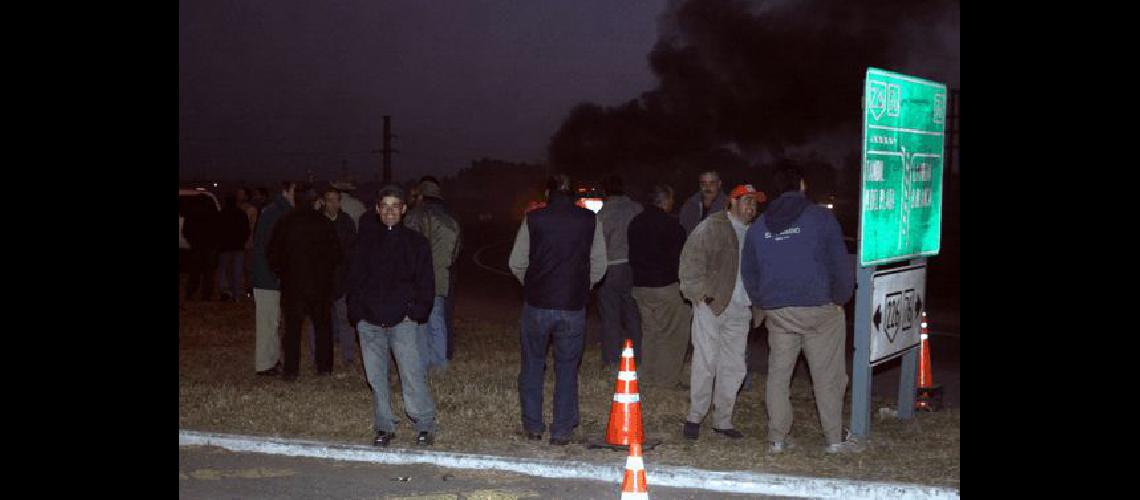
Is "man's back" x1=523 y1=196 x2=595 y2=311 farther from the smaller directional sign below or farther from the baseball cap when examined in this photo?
the smaller directional sign below

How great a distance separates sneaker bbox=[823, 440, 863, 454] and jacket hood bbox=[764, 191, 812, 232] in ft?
4.98

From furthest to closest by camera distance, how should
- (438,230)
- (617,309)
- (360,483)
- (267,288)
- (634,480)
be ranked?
(617,309) → (267,288) → (438,230) → (360,483) → (634,480)

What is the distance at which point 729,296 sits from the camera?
9.62 m

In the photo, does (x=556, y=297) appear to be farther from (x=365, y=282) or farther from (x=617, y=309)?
(x=617, y=309)

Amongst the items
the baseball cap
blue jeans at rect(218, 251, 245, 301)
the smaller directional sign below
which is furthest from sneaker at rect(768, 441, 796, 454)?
blue jeans at rect(218, 251, 245, 301)

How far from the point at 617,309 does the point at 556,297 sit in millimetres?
3549

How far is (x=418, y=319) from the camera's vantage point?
30.0ft

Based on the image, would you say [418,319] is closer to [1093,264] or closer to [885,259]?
[885,259]

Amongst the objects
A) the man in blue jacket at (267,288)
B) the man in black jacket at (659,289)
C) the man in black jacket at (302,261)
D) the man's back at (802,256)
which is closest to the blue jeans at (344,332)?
the man in blue jacket at (267,288)

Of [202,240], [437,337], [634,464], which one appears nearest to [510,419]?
[437,337]

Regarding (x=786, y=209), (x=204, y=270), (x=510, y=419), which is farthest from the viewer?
(x=204, y=270)
